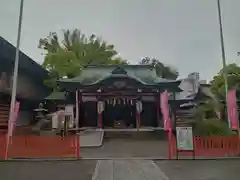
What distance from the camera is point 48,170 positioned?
9.66m

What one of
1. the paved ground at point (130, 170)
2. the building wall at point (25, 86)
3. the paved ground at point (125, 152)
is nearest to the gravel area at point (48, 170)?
the paved ground at point (130, 170)

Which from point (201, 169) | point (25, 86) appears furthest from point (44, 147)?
point (25, 86)

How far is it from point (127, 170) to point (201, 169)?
7.92 ft

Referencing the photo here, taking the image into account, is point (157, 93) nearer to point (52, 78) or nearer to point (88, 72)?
point (88, 72)

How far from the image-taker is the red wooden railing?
12273 millimetres

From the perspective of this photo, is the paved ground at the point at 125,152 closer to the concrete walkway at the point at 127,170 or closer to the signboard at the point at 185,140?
the signboard at the point at 185,140

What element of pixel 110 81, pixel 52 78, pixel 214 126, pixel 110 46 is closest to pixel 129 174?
pixel 214 126

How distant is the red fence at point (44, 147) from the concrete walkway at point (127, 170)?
5.71ft

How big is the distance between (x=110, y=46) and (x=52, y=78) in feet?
41.0

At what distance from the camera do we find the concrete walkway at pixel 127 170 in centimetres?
822

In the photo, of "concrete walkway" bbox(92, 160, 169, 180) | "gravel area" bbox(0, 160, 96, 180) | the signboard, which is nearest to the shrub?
the signboard

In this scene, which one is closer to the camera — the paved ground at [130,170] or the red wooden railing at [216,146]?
the paved ground at [130,170]

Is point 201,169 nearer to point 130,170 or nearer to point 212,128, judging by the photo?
point 130,170

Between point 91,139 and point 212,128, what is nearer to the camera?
point 212,128
